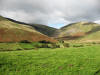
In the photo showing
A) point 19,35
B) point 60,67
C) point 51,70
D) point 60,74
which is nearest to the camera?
point 60,74

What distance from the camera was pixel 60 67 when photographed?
121ft

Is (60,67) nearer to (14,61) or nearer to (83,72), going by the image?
(83,72)

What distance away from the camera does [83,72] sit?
32938mm

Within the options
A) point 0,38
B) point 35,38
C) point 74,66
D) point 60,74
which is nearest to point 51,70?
point 60,74

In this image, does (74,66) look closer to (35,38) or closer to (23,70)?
(23,70)

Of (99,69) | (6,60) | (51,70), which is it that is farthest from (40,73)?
(99,69)

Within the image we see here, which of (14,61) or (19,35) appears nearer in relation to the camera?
(14,61)

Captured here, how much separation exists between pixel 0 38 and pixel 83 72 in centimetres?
10339

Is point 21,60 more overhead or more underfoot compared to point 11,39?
more underfoot

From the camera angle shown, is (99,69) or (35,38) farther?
(35,38)

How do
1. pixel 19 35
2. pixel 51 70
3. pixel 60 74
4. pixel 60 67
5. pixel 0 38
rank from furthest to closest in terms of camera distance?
pixel 19 35 → pixel 0 38 → pixel 60 67 → pixel 51 70 → pixel 60 74

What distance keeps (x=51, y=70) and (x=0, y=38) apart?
9760 cm

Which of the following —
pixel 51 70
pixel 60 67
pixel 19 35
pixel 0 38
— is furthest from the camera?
pixel 19 35

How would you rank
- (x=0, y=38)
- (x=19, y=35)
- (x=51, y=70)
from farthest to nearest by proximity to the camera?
(x=19, y=35) < (x=0, y=38) < (x=51, y=70)
